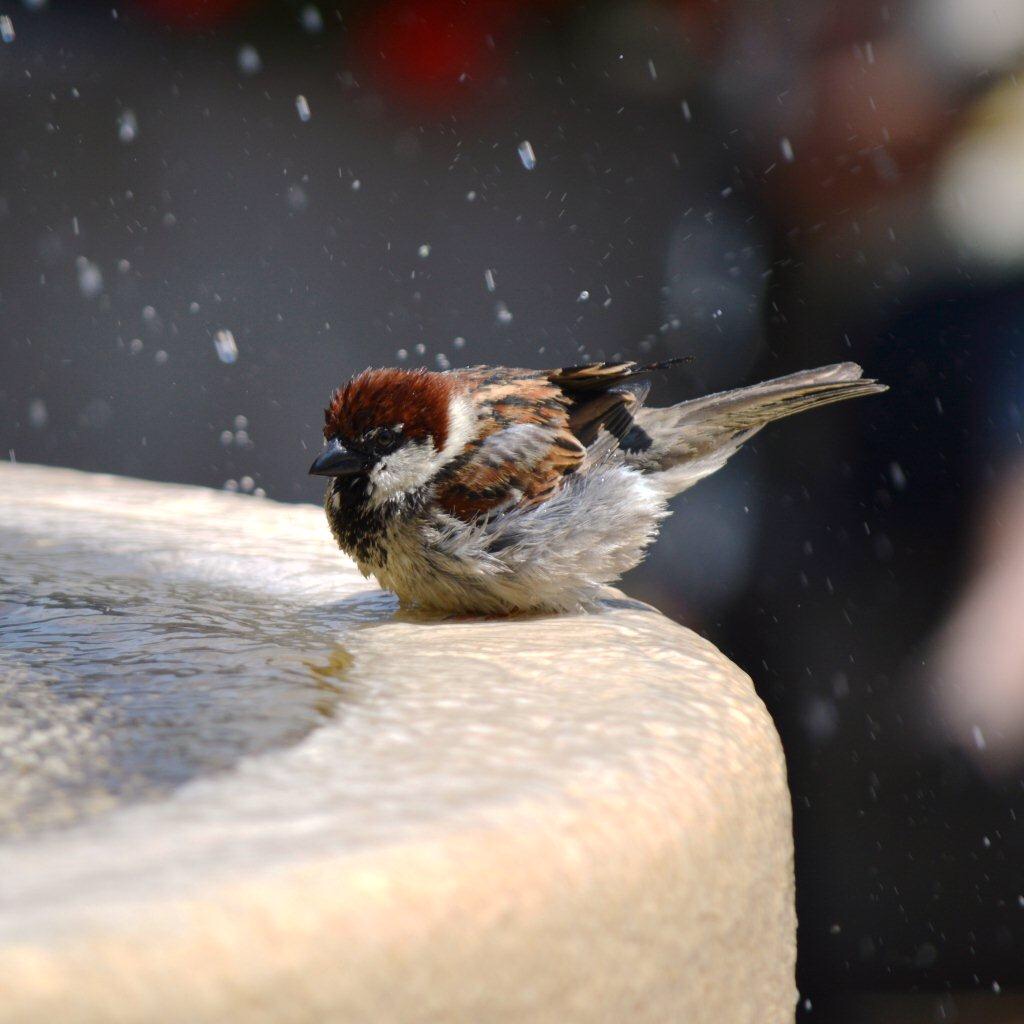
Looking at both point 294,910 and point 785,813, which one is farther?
point 785,813

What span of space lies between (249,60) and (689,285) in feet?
6.70

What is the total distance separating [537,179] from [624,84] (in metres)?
0.49

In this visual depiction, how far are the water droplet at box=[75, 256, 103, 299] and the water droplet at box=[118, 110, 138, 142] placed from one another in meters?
0.53

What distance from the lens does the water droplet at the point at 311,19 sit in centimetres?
470

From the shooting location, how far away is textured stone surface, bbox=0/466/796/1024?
54 cm

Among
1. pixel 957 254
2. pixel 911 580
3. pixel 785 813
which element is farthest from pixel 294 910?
pixel 957 254

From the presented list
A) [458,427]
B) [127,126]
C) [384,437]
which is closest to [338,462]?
[384,437]

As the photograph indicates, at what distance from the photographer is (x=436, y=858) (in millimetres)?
627

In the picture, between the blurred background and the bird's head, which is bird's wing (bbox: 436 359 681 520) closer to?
the bird's head

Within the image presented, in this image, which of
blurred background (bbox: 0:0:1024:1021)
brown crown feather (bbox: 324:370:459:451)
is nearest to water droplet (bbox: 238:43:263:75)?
blurred background (bbox: 0:0:1024:1021)

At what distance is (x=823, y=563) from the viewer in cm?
422

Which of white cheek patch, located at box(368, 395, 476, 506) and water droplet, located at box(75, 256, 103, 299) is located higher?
water droplet, located at box(75, 256, 103, 299)

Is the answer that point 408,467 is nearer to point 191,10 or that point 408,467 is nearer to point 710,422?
point 710,422

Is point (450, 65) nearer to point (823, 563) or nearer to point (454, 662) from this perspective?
point (823, 563)
